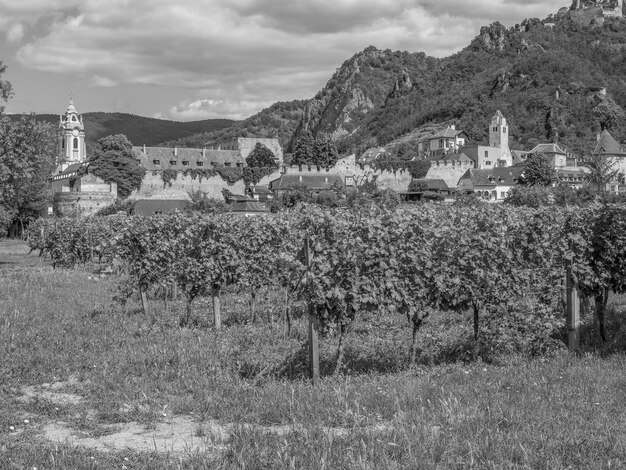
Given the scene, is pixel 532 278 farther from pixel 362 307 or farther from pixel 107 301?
Result: pixel 107 301

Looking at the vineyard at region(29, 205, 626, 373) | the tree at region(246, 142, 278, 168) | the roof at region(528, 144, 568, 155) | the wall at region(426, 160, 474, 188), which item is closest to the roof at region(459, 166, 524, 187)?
the wall at region(426, 160, 474, 188)

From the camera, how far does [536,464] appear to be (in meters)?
5.87

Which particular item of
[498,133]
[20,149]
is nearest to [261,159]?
[498,133]

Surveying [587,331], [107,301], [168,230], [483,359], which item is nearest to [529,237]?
[587,331]

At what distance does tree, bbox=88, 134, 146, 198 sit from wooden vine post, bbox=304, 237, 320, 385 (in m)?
68.0

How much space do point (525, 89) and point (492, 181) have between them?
168ft

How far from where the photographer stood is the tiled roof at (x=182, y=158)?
85500mm

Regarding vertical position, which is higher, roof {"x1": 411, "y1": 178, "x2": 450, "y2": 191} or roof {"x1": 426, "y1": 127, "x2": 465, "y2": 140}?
roof {"x1": 426, "y1": 127, "x2": 465, "y2": 140}

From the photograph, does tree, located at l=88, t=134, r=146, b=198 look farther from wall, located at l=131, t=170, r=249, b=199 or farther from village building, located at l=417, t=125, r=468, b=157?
village building, located at l=417, t=125, r=468, b=157

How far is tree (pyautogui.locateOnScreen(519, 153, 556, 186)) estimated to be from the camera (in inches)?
3290

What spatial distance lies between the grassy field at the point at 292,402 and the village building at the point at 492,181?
252 ft

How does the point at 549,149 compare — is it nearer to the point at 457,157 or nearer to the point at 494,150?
the point at 494,150

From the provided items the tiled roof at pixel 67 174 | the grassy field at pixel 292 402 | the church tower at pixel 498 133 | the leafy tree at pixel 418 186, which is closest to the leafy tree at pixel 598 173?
the grassy field at pixel 292 402

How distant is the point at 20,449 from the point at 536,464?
471cm
